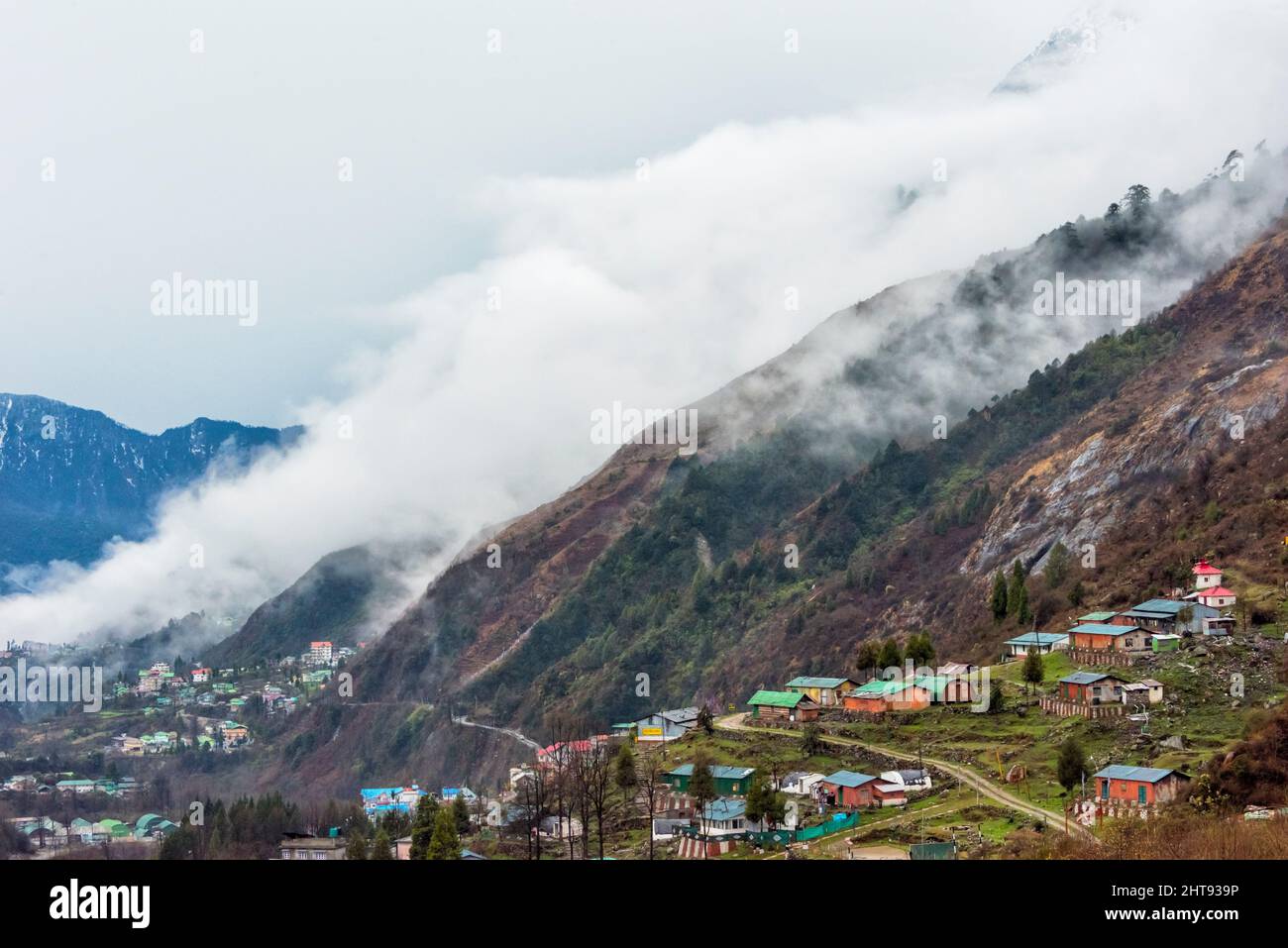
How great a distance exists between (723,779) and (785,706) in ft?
49.1

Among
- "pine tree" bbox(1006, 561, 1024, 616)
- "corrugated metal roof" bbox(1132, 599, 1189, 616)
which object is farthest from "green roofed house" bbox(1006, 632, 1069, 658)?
"pine tree" bbox(1006, 561, 1024, 616)

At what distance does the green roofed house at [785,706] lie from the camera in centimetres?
6388

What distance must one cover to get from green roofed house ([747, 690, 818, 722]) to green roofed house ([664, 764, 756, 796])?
400 inches

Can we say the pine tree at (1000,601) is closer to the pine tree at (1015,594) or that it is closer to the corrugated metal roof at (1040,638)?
the pine tree at (1015,594)

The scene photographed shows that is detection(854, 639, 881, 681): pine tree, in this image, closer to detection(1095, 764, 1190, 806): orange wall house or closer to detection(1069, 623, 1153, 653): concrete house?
detection(1069, 623, 1153, 653): concrete house

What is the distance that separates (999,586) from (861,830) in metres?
35.3

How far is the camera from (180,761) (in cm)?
13950

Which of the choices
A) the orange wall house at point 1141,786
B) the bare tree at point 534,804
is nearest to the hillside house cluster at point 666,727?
the bare tree at point 534,804

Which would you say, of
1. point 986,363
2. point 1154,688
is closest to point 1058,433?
point 986,363

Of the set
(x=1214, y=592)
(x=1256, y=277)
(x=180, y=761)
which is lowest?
(x=180, y=761)

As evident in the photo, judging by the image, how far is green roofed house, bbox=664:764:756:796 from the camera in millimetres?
50156

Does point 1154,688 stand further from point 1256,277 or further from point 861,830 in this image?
point 1256,277

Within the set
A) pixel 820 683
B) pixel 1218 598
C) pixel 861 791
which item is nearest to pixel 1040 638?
pixel 1218 598

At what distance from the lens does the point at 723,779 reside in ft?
168
